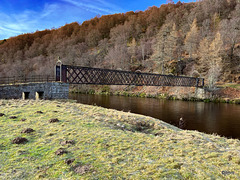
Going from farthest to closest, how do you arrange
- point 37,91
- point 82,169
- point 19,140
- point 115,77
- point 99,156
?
1. point 115,77
2. point 37,91
3. point 19,140
4. point 99,156
5. point 82,169

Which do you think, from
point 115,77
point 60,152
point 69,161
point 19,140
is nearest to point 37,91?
point 115,77

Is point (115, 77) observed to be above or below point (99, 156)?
above

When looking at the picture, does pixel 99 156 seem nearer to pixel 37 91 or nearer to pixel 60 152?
pixel 60 152

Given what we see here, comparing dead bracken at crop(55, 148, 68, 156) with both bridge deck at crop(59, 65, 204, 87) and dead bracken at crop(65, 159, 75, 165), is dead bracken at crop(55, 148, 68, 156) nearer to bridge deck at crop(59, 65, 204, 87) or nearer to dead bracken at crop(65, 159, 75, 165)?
dead bracken at crop(65, 159, 75, 165)

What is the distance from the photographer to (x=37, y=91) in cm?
2427

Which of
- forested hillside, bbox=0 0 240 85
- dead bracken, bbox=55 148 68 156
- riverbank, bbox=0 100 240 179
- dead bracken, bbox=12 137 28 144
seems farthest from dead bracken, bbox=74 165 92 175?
forested hillside, bbox=0 0 240 85

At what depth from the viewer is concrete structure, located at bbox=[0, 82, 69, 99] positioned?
23.2 meters

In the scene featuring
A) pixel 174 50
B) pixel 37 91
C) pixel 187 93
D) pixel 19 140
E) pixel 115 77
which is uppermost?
pixel 174 50

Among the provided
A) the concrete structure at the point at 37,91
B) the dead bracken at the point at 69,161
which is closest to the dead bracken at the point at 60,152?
the dead bracken at the point at 69,161

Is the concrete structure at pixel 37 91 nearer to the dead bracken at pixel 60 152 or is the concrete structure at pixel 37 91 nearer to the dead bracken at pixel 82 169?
the dead bracken at pixel 60 152

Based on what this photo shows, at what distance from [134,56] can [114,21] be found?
9506 cm

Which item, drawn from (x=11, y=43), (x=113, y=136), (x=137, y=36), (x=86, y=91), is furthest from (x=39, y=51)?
(x=113, y=136)

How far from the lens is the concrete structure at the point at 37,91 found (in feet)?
76.0

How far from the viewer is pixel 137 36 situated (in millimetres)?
111312
